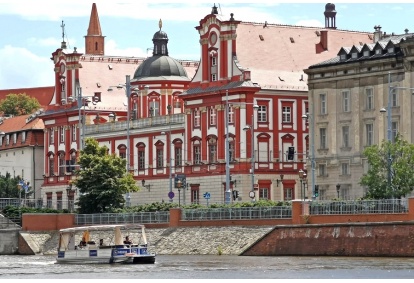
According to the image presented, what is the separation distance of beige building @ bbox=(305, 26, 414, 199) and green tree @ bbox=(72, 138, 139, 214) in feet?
53.3

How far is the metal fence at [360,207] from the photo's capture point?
353 ft

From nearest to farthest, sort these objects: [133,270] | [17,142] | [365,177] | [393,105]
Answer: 1. [133,270]
2. [365,177]
3. [393,105]
4. [17,142]

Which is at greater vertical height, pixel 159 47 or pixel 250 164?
pixel 159 47

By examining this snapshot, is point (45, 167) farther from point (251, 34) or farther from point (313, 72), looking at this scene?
point (313, 72)

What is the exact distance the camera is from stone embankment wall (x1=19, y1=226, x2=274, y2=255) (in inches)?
4589

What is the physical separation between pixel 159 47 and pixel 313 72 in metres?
39.0

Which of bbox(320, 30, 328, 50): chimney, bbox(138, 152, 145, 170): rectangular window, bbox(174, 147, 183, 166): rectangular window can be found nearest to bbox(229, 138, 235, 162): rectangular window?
bbox(174, 147, 183, 166): rectangular window

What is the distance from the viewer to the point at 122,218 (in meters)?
133

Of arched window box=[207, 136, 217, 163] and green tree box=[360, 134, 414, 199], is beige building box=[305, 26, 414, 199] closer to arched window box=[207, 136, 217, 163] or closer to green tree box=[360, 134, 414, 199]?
green tree box=[360, 134, 414, 199]

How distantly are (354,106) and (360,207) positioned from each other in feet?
101

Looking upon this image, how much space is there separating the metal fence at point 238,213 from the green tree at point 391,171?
249 inches

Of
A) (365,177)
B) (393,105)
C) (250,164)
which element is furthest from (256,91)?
(365,177)

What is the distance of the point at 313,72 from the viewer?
5645 inches

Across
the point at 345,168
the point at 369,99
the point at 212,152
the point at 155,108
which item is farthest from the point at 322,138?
the point at 155,108
